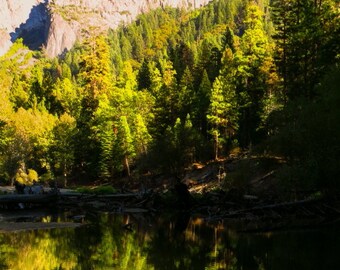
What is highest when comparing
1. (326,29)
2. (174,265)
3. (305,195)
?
(326,29)

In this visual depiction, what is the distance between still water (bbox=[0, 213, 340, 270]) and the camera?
1452cm

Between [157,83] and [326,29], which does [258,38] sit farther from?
[157,83]

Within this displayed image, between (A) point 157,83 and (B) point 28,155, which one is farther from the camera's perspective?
(A) point 157,83

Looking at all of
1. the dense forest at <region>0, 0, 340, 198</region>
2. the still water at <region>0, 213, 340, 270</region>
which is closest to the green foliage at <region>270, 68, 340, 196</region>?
the dense forest at <region>0, 0, 340, 198</region>

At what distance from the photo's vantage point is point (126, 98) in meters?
70.4

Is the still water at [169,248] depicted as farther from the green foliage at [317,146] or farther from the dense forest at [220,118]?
the dense forest at [220,118]

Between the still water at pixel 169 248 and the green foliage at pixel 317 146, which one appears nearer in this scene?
the still water at pixel 169 248

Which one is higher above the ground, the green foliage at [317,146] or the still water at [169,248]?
the green foliage at [317,146]

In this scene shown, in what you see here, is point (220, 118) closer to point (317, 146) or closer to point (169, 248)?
point (317, 146)

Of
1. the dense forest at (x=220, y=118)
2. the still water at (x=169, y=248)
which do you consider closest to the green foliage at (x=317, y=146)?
the dense forest at (x=220, y=118)

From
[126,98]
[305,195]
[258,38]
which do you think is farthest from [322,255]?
[126,98]

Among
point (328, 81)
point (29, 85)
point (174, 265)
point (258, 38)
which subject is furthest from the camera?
point (29, 85)

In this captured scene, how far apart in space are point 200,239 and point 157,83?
227 ft

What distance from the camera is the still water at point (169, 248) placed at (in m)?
14.5
